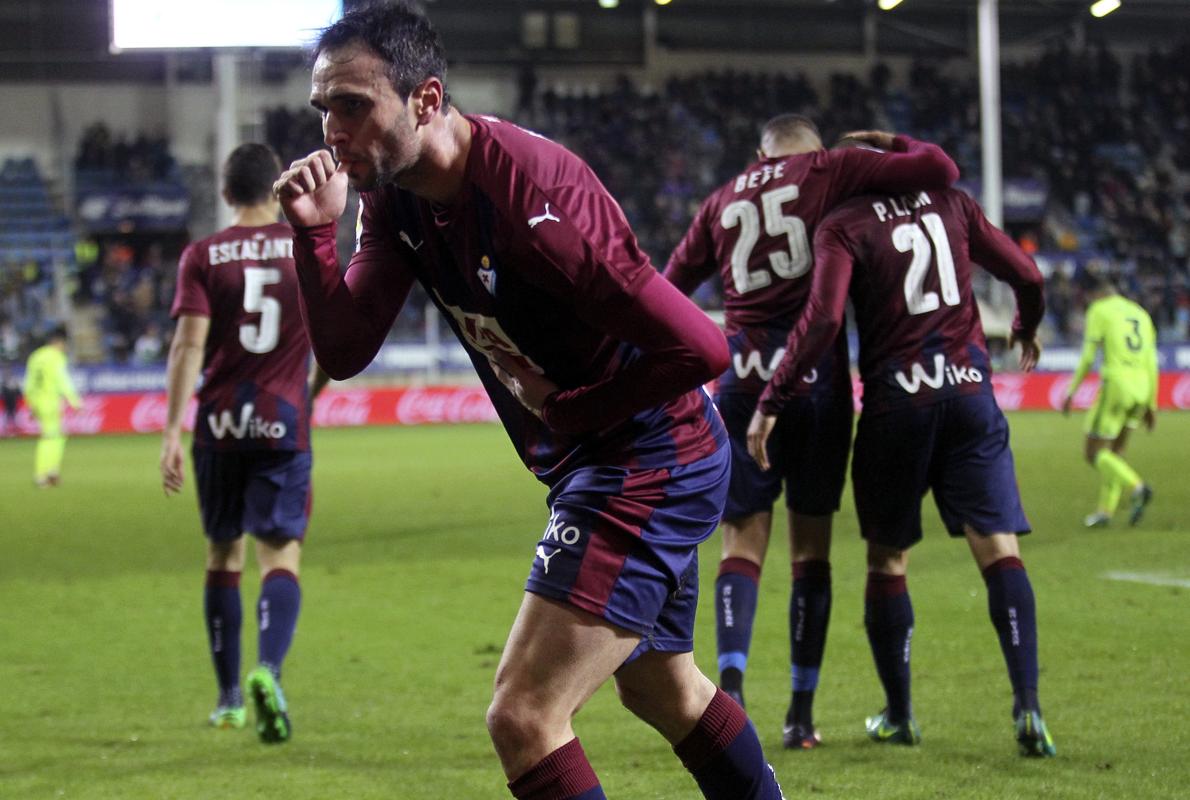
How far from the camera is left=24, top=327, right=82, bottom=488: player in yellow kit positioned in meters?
18.5

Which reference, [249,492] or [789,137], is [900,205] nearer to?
[789,137]

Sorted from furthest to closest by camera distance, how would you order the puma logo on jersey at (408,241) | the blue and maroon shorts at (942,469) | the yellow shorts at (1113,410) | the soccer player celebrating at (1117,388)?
1. the yellow shorts at (1113,410)
2. the soccer player celebrating at (1117,388)
3. the blue and maroon shorts at (942,469)
4. the puma logo on jersey at (408,241)

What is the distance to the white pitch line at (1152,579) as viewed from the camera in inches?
342

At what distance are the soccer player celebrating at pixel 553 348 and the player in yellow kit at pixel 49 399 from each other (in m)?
16.3

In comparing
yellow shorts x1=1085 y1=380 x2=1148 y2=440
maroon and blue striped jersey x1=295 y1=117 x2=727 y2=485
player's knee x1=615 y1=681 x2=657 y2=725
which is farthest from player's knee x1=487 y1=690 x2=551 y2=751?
yellow shorts x1=1085 y1=380 x2=1148 y2=440

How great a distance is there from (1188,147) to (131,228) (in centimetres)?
2671

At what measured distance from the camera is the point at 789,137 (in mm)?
5602

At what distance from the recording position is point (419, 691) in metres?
6.43

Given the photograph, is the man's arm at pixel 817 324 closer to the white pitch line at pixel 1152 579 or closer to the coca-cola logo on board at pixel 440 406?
the white pitch line at pixel 1152 579

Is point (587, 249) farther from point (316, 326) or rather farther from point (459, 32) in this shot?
point (459, 32)

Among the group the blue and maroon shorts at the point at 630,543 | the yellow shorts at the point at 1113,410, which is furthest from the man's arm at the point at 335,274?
the yellow shorts at the point at 1113,410

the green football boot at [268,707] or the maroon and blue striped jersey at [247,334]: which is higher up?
the maroon and blue striped jersey at [247,334]

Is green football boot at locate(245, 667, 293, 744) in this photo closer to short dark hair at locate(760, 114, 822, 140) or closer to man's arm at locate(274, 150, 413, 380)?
man's arm at locate(274, 150, 413, 380)

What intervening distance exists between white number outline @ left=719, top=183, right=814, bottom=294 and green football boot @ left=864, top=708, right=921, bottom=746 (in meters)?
1.62
